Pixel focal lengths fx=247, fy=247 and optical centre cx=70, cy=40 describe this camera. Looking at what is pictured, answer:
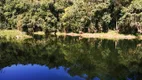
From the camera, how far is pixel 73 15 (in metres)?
62.2

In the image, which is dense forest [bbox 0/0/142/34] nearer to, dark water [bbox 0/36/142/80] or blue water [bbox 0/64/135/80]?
dark water [bbox 0/36/142/80]

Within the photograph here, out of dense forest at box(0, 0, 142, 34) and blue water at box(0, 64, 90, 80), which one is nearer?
blue water at box(0, 64, 90, 80)

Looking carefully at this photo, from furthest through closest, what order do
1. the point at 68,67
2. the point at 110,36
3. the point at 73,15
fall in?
the point at 73,15 < the point at 110,36 < the point at 68,67

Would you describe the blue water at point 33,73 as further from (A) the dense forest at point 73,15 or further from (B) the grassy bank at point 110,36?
(A) the dense forest at point 73,15

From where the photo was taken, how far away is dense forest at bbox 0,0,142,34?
57.7 m

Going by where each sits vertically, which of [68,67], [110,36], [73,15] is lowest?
[110,36]

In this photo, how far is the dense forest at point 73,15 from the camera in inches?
2272

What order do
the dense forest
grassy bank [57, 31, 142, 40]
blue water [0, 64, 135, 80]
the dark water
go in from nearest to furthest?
blue water [0, 64, 135, 80] → the dark water → grassy bank [57, 31, 142, 40] → the dense forest

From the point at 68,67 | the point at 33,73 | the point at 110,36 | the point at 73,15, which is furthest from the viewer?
the point at 73,15

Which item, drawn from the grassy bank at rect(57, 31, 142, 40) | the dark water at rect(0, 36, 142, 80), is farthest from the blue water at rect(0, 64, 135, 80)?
the grassy bank at rect(57, 31, 142, 40)

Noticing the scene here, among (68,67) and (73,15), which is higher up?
(68,67)

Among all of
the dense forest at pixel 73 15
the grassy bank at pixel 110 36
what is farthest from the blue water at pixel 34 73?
the dense forest at pixel 73 15

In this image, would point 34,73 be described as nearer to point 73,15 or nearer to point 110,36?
point 110,36

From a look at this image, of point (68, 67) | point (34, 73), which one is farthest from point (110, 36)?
point (34, 73)
